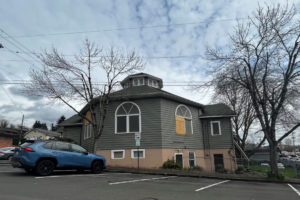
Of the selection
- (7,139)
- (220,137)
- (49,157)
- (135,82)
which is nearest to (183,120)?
(220,137)

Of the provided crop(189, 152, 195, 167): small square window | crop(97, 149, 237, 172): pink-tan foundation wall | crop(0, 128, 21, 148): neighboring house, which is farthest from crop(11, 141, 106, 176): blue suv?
crop(0, 128, 21, 148): neighboring house

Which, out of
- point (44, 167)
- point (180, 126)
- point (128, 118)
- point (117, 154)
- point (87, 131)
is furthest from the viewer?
point (87, 131)

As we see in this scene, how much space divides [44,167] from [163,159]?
814 centimetres

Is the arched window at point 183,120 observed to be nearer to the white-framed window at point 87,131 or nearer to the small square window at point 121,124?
the small square window at point 121,124

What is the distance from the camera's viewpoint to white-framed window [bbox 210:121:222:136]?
19.6 m

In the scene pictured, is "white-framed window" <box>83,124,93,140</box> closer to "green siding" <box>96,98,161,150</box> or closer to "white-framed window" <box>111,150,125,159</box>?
"green siding" <box>96,98,161,150</box>

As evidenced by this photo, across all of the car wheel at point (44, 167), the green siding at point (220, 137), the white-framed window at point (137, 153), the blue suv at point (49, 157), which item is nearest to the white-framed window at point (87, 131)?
the white-framed window at point (137, 153)

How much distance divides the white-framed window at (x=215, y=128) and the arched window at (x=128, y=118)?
750 cm

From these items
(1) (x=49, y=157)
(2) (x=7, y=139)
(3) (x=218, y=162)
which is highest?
(2) (x=7, y=139)

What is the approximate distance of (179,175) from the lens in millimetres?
12234

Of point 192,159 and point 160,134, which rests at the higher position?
point 160,134

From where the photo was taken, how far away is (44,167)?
9.31m

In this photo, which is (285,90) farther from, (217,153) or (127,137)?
(127,137)

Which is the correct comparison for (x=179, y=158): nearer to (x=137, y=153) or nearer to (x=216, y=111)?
(x=137, y=153)
